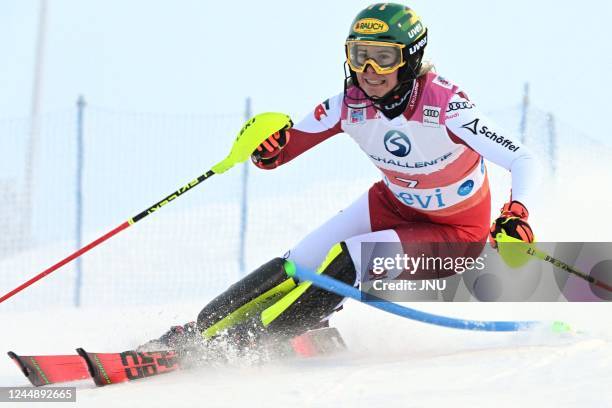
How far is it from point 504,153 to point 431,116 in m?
0.45

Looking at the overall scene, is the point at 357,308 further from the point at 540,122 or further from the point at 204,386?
the point at 540,122

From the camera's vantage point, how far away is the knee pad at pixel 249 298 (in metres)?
4.95

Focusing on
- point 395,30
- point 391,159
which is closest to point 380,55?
point 395,30

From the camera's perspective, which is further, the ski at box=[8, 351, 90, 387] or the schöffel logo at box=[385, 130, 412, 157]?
the schöffel logo at box=[385, 130, 412, 157]

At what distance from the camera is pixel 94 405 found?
386cm

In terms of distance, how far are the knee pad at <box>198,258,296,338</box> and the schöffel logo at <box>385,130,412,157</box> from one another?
2.81 ft

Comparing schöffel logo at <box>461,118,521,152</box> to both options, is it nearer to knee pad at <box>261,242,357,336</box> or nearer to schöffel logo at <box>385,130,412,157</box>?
schöffel logo at <box>385,130,412,157</box>

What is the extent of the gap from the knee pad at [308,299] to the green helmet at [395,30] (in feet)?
3.32

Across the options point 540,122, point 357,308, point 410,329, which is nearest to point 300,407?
point 410,329

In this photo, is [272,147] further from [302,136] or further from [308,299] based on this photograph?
[308,299]

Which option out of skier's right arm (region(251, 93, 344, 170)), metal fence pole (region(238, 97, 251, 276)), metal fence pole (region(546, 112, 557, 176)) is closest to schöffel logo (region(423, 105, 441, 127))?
skier's right arm (region(251, 93, 344, 170))

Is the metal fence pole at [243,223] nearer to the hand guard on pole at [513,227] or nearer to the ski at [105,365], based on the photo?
the ski at [105,365]

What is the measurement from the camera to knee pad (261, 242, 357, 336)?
4.82 metres

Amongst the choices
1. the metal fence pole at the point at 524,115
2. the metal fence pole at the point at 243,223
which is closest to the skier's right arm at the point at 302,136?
the metal fence pole at the point at 243,223
